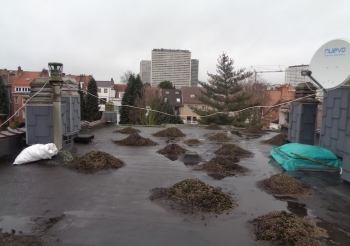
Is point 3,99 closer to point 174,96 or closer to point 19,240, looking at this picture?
point 174,96

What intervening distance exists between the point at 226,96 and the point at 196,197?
81.5ft

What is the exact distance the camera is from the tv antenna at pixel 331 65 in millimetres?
5957

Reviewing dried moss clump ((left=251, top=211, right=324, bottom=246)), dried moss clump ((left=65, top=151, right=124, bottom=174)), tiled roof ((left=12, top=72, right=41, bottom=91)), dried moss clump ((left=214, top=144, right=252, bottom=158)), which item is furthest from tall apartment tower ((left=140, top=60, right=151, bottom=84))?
dried moss clump ((left=251, top=211, right=324, bottom=246))

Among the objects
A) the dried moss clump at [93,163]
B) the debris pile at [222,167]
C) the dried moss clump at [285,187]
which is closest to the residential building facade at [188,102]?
the debris pile at [222,167]

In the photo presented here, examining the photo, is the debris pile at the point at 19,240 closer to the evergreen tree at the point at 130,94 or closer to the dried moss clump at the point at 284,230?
the dried moss clump at the point at 284,230

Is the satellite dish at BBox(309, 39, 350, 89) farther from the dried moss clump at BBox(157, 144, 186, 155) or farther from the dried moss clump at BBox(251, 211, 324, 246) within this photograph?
the dried moss clump at BBox(157, 144, 186, 155)

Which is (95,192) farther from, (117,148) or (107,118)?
(107,118)

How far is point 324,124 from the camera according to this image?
24.3 feet

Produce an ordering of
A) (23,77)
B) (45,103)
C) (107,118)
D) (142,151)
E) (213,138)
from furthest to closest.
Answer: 1. (23,77)
2. (107,118)
3. (213,138)
4. (142,151)
5. (45,103)

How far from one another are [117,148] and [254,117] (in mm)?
23326

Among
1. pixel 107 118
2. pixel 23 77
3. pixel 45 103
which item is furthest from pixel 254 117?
pixel 23 77

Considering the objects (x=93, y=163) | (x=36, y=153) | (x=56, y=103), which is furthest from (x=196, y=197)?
(x=56, y=103)

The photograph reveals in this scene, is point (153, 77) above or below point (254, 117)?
above

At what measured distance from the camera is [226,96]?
28.2 m
